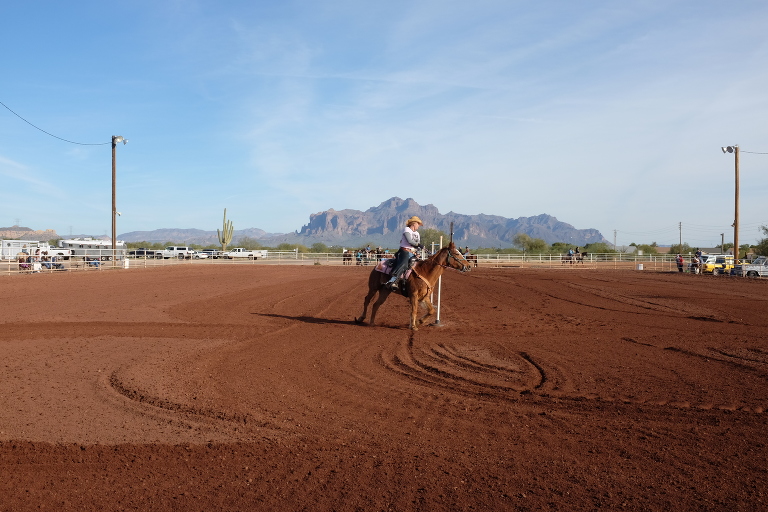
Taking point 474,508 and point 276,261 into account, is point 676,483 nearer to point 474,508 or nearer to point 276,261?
point 474,508

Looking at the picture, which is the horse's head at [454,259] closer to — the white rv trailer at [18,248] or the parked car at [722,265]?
the white rv trailer at [18,248]

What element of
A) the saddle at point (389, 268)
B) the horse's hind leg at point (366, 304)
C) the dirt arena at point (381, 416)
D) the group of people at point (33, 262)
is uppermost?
the saddle at point (389, 268)

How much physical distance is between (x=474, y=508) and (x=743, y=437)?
3.18 m

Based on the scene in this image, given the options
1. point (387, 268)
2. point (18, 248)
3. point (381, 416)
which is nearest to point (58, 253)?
point (18, 248)

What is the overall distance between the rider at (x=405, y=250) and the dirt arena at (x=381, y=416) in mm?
1185

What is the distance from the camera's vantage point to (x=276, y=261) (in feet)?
191

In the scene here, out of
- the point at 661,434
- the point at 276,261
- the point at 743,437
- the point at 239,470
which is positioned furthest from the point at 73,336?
the point at 276,261

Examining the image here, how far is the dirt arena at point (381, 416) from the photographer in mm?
4531

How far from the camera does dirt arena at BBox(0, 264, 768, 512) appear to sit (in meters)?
4.53

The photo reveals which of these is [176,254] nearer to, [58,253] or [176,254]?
[176,254]

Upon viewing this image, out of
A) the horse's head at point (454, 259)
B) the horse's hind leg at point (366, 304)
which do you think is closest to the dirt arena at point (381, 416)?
the horse's hind leg at point (366, 304)

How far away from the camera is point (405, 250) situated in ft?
40.6

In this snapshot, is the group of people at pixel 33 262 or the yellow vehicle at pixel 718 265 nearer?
the group of people at pixel 33 262

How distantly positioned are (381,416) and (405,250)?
631 centimetres
